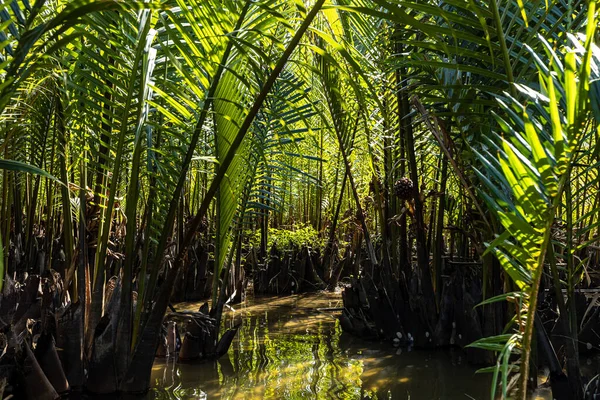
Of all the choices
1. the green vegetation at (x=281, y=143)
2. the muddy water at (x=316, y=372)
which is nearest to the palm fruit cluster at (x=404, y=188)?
the green vegetation at (x=281, y=143)

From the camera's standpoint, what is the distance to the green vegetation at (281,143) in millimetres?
1229

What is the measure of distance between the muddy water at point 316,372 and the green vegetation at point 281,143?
16 centimetres

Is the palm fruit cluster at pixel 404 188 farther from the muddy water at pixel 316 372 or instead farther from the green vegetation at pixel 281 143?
the muddy water at pixel 316 372

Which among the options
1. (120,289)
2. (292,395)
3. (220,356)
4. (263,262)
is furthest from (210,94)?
(263,262)

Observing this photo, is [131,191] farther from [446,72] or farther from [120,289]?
[446,72]

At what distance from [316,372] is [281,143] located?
1160mm

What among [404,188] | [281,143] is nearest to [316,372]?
[404,188]

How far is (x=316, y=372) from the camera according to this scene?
3033 mm

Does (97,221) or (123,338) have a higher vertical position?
(97,221)

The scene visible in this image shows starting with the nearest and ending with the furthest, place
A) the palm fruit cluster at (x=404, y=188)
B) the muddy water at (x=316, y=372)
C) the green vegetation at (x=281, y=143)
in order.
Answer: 1. the green vegetation at (x=281, y=143)
2. the muddy water at (x=316, y=372)
3. the palm fruit cluster at (x=404, y=188)

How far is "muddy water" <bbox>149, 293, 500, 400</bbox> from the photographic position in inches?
107

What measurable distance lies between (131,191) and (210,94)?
0.45 m

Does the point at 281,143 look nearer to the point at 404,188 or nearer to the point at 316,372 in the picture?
the point at 404,188

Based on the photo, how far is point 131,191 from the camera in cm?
229
